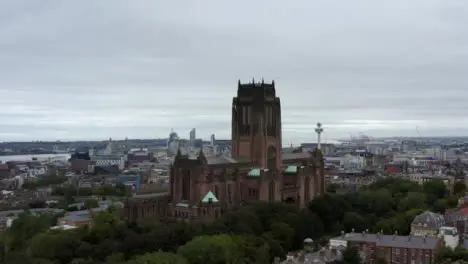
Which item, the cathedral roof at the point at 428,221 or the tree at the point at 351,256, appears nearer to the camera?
the tree at the point at 351,256

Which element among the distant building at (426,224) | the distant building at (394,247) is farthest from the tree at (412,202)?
the distant building at (394,247)

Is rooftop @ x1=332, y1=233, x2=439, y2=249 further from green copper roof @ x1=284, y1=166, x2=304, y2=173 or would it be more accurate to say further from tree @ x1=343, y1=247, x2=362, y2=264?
green copper roof @ x1=284, y1=166, x2=304, y2=173

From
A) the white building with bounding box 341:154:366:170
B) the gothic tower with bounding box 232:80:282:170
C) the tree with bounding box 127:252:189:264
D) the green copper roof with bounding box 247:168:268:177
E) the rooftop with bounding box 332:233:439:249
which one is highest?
the gothic tower with bounding box 232:80:282:170

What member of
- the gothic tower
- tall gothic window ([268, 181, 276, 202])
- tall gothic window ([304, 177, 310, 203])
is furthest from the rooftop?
tall gothic window ([304, 177, 310, 203])

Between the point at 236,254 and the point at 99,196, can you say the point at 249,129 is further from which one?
the point at 99,196

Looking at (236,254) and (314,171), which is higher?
(314,171)

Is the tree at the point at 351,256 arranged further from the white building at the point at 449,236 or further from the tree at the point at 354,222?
the tree at the point at 354,222

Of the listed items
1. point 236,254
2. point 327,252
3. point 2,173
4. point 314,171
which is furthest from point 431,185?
point 2,173

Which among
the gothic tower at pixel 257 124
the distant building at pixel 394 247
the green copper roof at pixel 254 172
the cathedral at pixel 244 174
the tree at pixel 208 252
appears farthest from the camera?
the gothic tower at pixel 257 124
